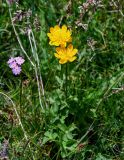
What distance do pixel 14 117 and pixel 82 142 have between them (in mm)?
396

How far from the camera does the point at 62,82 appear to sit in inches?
90.8

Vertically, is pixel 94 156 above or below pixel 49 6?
below

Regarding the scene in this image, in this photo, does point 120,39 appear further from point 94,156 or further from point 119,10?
point 94,156

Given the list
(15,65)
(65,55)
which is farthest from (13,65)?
(65,55)

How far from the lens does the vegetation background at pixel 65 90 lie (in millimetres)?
2229

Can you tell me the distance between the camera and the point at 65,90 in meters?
2.30

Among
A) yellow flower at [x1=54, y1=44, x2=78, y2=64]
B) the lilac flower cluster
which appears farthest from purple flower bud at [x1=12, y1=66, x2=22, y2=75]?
yellow flower at [x1=54, y1=44, x2=78, y2=64]

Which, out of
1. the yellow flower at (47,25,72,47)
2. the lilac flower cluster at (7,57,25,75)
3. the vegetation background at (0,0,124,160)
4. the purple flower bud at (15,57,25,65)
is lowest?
the vegetation background at (0,0,124,160)

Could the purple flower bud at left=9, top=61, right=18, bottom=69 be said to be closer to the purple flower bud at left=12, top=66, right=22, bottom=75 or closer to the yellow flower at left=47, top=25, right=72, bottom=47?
the purple flower bud at left=12, top=66, right=22, bottom=75

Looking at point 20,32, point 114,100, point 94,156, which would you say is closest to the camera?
point 94,156

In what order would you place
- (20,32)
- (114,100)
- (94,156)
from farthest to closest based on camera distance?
(20,32) → (114,100) → (94,156)

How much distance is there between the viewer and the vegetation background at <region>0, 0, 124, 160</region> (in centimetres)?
223

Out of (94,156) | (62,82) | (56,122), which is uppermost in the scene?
(62,82)

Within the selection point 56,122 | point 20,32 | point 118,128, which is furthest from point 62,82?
point 20,32
